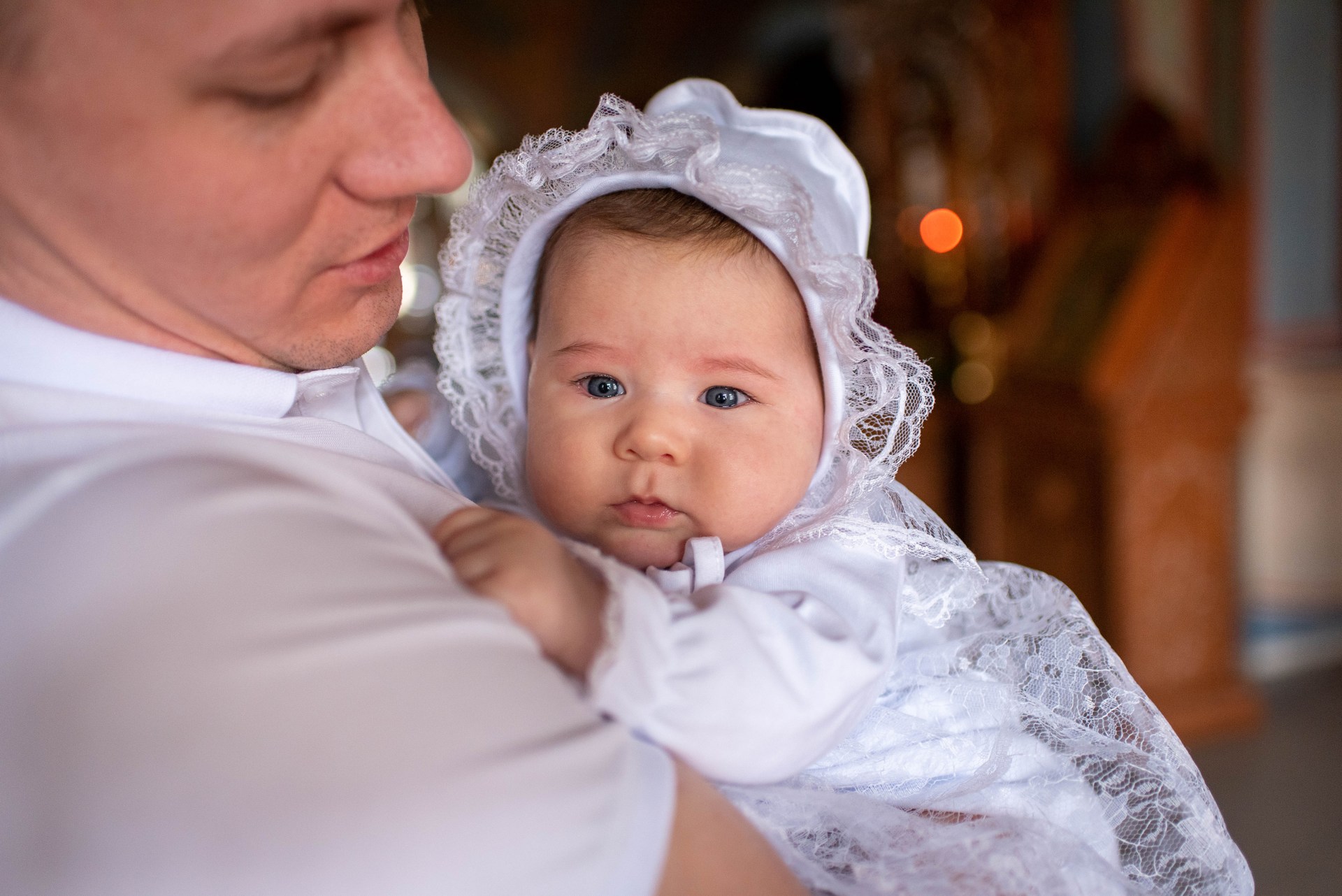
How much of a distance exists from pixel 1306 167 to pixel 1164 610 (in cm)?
239

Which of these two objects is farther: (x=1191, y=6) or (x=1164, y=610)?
(x=1191, y=6)

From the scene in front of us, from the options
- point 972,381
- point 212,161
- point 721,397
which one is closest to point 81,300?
point 212,161

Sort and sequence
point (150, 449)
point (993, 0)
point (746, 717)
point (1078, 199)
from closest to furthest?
point (150, 449) → point (746, 717) → point (1078, 199) → point (993, 0)

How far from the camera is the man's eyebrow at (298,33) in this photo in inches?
30.8

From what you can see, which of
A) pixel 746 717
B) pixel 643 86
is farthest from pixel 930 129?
pixel 643 86

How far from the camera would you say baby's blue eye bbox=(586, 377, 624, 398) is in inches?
54.2

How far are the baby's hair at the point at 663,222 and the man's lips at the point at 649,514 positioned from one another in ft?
1.06

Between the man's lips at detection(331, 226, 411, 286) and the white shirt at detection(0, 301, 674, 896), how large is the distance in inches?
9.1

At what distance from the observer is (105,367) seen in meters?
0.87

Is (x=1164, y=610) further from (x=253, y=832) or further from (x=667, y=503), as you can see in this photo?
(x=253, y=832)

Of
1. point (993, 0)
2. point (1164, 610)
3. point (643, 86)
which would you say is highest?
point (993, 0)

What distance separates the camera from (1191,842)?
122cm

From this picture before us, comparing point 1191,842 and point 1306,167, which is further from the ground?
point 1306,167

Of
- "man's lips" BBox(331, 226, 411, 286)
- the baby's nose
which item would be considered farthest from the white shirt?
the baby's nose
